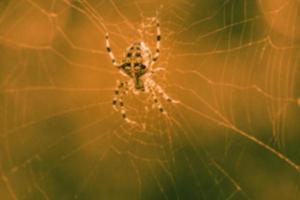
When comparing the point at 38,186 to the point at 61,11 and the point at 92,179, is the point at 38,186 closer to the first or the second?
the point at 92,179

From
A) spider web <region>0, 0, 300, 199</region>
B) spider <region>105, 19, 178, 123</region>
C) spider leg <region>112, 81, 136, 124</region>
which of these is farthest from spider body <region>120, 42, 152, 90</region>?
spider web <region>0, 0, 300, 199</region>

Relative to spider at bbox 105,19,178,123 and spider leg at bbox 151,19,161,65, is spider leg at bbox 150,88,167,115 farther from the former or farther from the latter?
spider leg at bbox 151,19,161,65

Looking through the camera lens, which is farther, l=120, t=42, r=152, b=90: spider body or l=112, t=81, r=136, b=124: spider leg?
l=112, t=81, r=136, b=124: spider leg

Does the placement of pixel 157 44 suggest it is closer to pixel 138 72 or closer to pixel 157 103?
pixel 138 72

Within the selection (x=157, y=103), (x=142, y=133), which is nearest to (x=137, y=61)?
(x=157, y=103)

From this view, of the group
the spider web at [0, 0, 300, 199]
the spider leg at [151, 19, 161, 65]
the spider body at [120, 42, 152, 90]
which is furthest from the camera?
the spider web at [0, 0, 300, 199]

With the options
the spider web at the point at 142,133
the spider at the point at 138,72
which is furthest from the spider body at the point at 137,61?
the spider web at the point at 142,133

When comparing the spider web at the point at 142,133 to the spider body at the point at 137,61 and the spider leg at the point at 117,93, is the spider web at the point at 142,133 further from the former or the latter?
the spider body at the point at 137,61
